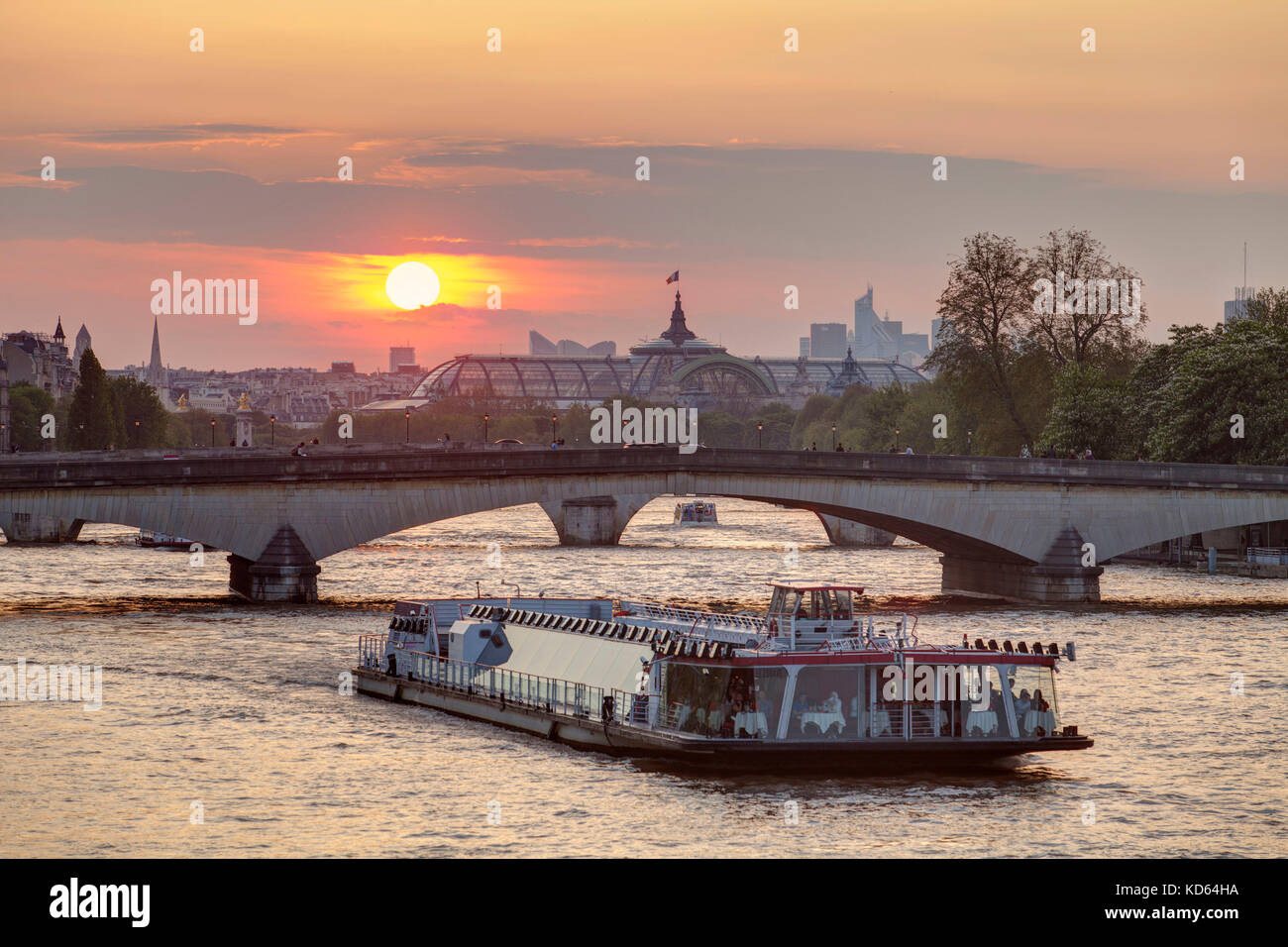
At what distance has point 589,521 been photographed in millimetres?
118688

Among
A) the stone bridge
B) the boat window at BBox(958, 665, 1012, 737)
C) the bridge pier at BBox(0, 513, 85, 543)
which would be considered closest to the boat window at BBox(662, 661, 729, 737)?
the boat window at BBox(958, 665, 1012, 737)

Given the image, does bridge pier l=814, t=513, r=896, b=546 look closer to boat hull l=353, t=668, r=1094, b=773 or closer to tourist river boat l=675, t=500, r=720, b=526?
tourist river boat l=675, t=500, r=720, b=526

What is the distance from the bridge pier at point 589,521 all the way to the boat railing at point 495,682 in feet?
211

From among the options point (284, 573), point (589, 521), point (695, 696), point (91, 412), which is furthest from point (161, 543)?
point (695, 696)

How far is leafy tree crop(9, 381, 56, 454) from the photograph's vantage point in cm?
17550

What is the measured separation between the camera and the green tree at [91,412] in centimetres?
14850

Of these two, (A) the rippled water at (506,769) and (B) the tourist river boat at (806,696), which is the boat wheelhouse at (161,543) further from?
(B) the tourist river boat at (806,696)

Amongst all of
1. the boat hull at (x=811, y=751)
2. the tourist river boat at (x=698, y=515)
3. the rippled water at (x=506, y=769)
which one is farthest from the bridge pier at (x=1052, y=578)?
the tourist river boat at (x=698, y=515)

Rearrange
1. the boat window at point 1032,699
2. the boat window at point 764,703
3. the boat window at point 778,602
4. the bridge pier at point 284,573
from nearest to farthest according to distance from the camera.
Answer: the boat window at point 764,703
the boat window at point 1032,699
the boat window at point 778,602
the bridge pier at point 284,573

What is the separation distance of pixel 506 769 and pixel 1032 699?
37.1 feet
